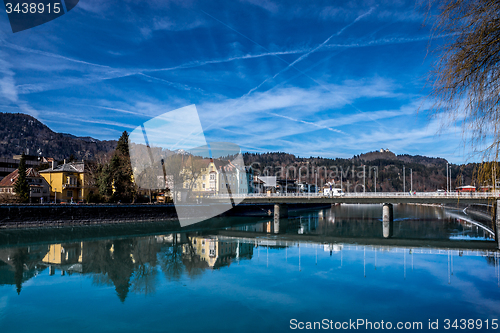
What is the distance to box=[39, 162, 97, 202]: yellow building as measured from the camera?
219 feet

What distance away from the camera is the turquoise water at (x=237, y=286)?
15.0m

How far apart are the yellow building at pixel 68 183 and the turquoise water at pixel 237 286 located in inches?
1379

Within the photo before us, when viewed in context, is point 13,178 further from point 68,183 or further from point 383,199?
point 383,199

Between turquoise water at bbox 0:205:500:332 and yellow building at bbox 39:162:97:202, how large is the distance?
3501cm

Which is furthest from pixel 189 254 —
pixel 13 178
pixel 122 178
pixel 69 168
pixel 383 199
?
pixel 69 168

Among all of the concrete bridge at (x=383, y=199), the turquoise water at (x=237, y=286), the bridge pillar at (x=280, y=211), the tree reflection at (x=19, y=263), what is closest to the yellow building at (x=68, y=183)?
the concrete bridge at (x=383, y=199)

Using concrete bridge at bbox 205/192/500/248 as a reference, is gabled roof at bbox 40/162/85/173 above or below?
above

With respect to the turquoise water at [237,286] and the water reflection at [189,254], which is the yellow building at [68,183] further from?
the turquoise water at [237,286]

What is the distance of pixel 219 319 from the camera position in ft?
48.5

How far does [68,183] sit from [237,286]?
58.7 m

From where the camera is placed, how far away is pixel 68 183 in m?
67.2

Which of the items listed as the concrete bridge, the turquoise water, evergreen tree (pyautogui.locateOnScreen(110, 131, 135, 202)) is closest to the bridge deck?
the concrete bridge

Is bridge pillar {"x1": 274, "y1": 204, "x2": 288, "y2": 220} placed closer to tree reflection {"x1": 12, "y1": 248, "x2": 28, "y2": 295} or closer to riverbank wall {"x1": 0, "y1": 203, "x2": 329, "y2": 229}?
riverbank wall {"x1": 0, "y1": 203, "x2": 329, "y2": 229}

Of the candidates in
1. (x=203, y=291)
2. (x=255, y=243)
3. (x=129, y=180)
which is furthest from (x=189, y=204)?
(x=203, y=291)
